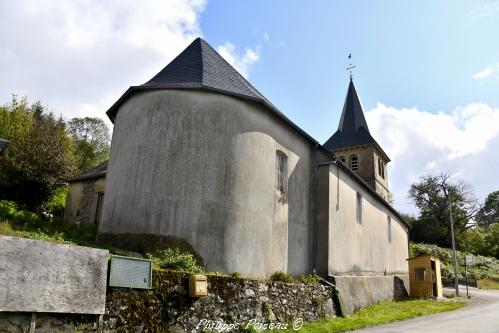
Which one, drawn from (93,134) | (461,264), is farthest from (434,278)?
(93,134)

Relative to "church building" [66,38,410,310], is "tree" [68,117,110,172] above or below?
above

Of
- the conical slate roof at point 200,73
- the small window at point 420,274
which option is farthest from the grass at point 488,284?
the conical slate roof at point 200,73

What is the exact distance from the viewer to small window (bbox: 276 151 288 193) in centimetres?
1408

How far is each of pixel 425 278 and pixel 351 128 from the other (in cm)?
1613

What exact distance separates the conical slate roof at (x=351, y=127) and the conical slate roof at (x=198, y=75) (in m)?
21.8

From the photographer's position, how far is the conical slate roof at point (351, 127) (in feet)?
114

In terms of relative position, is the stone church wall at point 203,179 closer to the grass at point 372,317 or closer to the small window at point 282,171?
the small window at point 282,171

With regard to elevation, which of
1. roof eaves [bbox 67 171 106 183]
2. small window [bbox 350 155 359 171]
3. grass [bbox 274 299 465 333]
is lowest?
grass [bbox 274 299 465 333]

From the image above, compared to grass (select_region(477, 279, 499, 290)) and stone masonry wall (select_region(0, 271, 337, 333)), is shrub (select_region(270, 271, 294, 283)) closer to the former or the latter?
stone masonry wall (select_region(0, 271, 337, 333))

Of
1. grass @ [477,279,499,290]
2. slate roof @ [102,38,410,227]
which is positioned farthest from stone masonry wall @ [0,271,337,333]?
grass @ [477,279,499,290]

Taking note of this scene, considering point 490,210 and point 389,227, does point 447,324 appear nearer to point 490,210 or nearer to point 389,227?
point 389,227

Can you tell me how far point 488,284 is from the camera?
3569 centimetres

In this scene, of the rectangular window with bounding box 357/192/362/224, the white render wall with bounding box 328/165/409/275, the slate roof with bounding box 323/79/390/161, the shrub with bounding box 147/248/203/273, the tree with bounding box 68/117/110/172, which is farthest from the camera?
the tree with bounding box 68/117/110/172

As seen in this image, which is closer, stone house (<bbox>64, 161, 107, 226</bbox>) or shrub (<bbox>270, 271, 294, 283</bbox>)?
shrub (<bbox>270, 271, 294, 283</bbox>)
